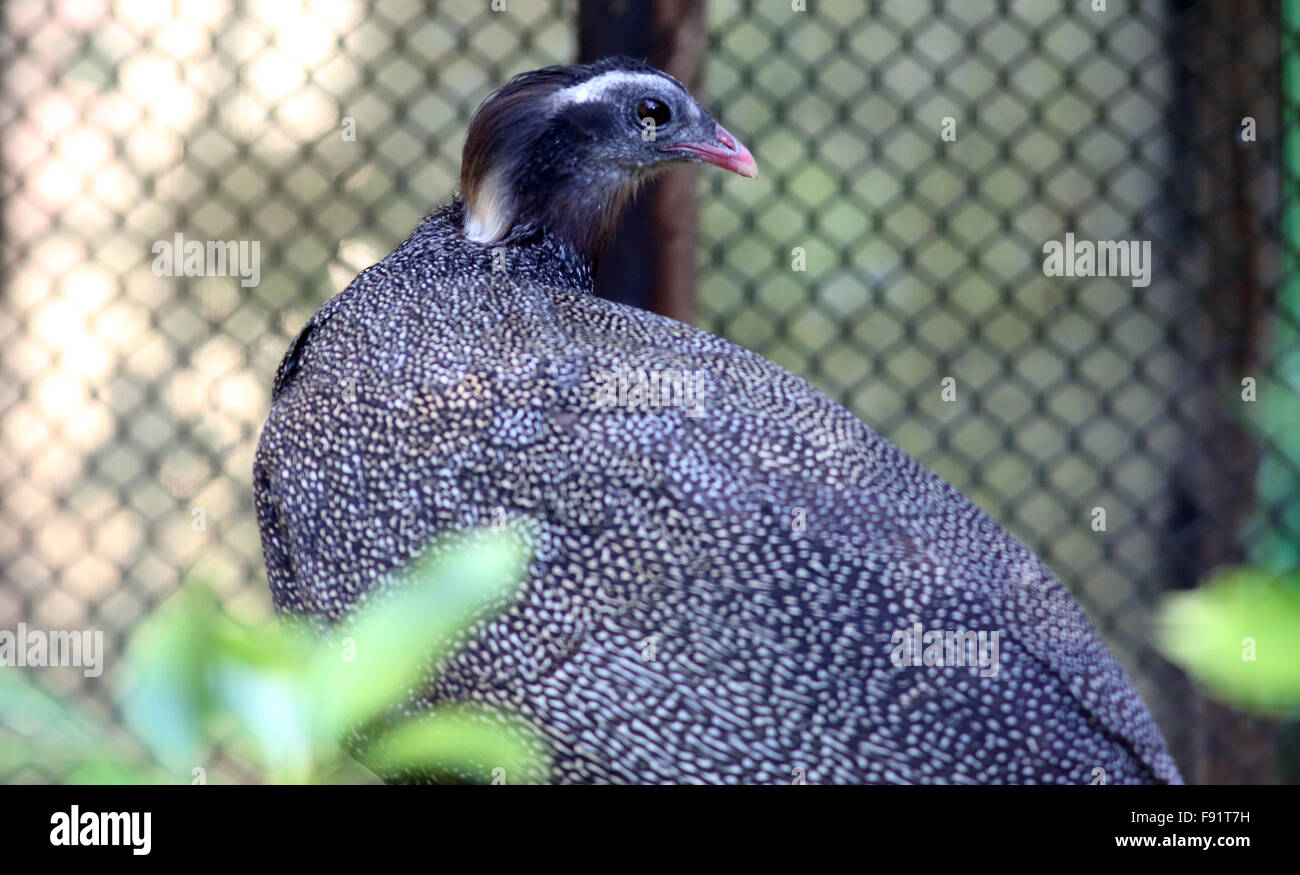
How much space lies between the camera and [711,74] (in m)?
2.48

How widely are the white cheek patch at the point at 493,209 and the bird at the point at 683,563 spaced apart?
0.69 ft

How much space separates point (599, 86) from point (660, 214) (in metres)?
Answer: 0.34

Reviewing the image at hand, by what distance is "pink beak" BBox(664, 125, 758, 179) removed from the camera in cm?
160

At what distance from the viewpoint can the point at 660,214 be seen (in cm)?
184

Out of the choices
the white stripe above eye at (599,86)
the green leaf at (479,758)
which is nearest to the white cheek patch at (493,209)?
the white stripe above eye at (599,86)

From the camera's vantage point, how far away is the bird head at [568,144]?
151 centimetres
